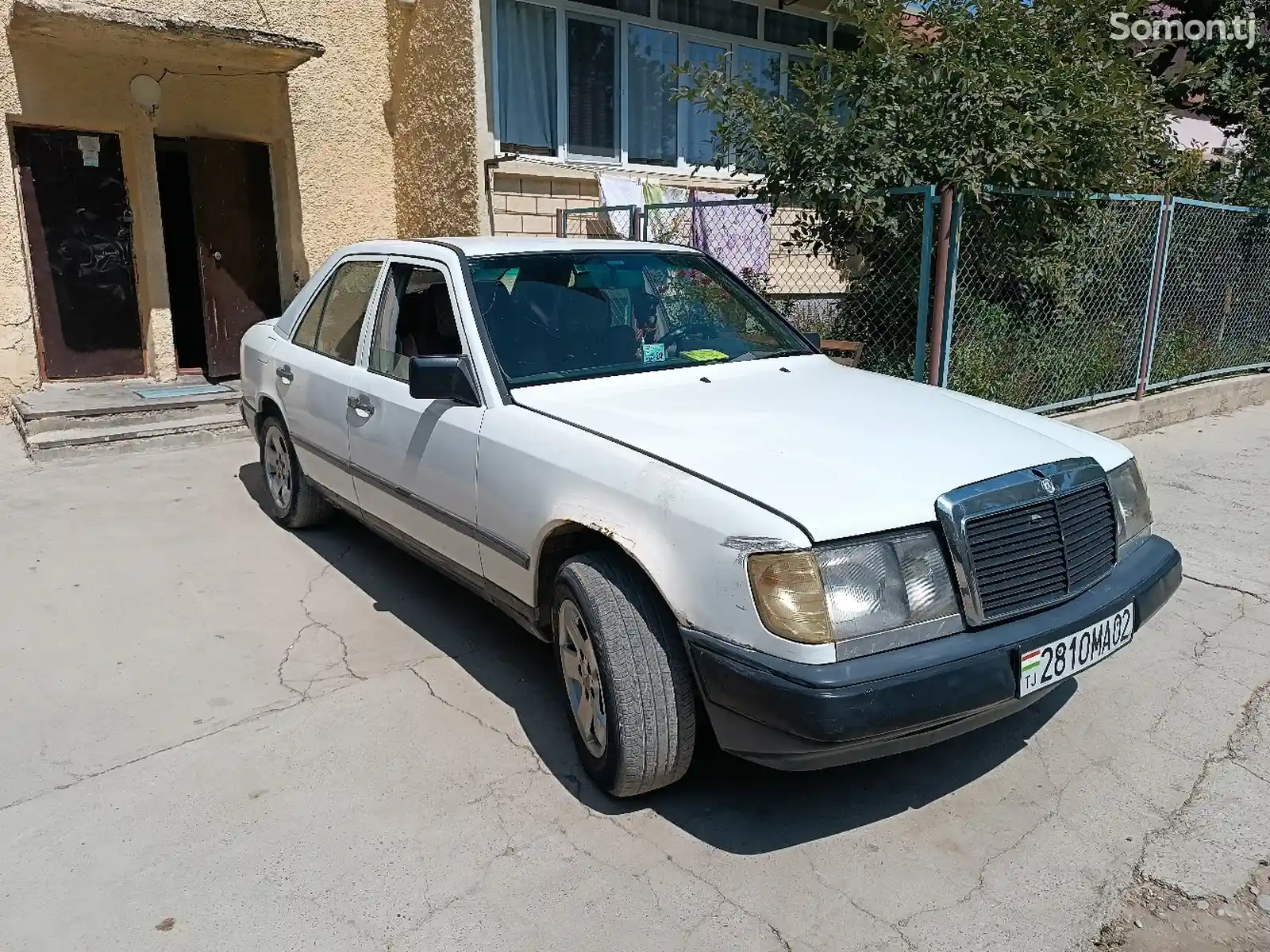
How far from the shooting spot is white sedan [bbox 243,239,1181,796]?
7.91 feet

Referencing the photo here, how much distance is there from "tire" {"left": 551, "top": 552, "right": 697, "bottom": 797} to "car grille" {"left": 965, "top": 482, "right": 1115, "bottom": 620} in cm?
87

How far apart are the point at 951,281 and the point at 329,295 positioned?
3815 mm

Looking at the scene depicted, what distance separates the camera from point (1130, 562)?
3.04 metres

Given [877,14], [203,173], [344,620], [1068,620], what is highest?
[877,14]

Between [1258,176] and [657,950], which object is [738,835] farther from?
[1258,176]

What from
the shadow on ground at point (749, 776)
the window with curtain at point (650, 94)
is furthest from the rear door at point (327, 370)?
the window with curtain at point (650, 94)

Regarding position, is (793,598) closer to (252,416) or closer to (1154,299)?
(252,416)

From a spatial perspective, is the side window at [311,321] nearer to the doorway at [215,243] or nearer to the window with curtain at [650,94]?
the doorway at [215,243]

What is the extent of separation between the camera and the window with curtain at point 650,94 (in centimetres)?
1029

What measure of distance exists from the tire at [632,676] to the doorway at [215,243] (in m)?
7.68

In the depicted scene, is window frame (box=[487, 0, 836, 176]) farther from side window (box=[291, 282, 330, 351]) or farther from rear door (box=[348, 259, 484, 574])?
rear door (box=[348, 259, 484, 574])

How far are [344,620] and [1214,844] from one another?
11.2 feet

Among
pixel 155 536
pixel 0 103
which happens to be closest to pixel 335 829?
pixel 155 536

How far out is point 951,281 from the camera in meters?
6.06
